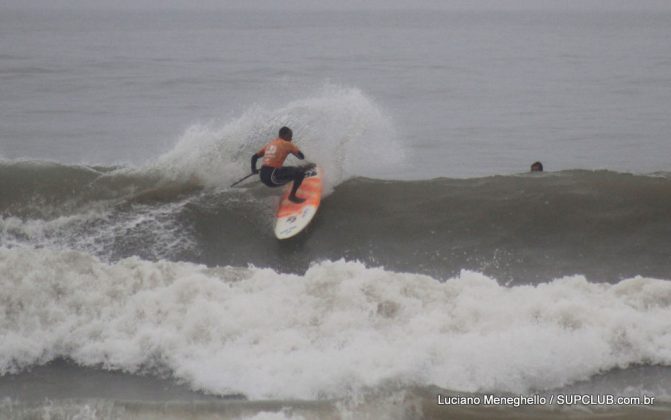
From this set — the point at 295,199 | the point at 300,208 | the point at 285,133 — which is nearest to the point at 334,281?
the point at 300,208

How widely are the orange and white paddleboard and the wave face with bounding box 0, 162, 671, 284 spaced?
0.54 ft

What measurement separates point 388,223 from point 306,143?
263cm

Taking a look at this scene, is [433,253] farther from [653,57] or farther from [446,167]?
[653,57]

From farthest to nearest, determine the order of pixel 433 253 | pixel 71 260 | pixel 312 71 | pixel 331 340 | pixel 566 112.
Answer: pixel 312 71 < pixel 566 112 < pixel 433 253 < pixel 71 260 < pixel 331 340

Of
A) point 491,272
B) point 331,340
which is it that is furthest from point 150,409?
point 491,272

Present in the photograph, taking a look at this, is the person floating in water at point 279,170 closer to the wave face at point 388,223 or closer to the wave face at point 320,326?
the wave face at point 388,223

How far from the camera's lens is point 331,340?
25.5 feet

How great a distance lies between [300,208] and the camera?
1173cm

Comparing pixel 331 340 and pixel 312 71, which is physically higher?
pixel 312 71

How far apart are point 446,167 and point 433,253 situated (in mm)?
8870

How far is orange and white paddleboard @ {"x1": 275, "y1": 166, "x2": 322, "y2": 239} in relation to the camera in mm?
11289

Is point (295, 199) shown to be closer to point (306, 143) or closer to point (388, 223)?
point (388, 223)

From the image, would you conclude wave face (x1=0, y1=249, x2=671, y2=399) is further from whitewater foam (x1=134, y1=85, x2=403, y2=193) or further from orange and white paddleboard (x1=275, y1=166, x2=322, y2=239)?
whitewater foam (x1=134, y1=85, x2=403, y2=193)

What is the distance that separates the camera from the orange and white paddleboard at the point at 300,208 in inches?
444
